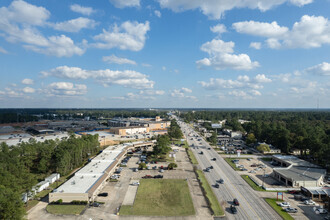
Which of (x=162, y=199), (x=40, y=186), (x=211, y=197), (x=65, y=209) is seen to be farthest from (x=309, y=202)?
(x=40, y=186)

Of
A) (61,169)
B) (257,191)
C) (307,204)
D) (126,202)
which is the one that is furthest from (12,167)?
(307,204)

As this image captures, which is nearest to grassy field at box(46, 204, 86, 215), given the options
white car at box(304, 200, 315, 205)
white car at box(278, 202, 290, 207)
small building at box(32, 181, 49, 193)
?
small building at box(32, 181, 49, 193)

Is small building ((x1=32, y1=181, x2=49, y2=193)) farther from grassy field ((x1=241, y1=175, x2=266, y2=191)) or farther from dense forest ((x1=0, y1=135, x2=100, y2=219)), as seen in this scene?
grassy field ((x1=241, y1=175, x2=266, y2=191))

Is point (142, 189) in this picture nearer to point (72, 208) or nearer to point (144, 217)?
point (144, 217)

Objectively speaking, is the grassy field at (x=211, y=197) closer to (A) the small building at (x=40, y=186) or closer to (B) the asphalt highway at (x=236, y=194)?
(B) the asphalt highway at (x=236, y=194)

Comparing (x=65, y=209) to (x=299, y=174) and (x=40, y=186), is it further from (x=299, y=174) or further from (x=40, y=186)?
(x=299, y=174)
